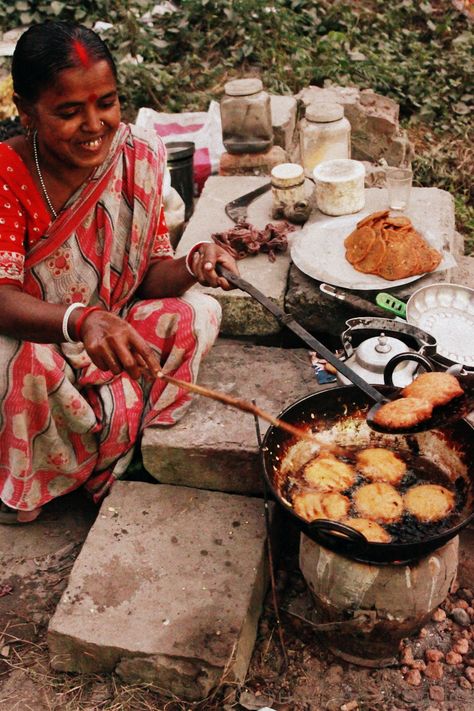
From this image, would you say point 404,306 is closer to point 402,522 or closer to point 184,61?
point 402,522

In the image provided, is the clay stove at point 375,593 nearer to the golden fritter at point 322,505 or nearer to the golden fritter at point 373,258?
the golden fritter at point 322,505

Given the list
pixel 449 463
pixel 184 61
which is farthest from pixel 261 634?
pixel 184 61

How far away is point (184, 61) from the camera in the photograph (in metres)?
6.53

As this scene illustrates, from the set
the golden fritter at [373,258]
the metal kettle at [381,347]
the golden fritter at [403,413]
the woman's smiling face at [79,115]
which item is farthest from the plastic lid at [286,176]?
the golden fritter at [403,413]

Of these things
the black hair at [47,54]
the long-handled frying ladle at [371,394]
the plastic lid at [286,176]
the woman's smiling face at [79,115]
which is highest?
the black hair at [47,54]

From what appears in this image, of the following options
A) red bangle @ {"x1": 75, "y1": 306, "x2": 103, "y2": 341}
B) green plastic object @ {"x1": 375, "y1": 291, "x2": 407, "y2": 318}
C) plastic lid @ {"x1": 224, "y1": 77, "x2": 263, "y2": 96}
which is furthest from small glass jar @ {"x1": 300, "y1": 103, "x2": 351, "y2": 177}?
red bangle @ {"x1": 75, "y1": 306, "x2": 103, "y2": 341}

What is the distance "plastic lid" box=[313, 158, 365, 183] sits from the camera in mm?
3828

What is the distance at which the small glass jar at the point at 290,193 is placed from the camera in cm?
388

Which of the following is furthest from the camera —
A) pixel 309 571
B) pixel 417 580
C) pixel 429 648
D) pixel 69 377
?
pixel 69 377

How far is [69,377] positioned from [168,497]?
25.4 inches

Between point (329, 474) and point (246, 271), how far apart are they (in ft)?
4.84

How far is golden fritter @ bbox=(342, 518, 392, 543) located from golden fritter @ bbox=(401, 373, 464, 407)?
444 mm

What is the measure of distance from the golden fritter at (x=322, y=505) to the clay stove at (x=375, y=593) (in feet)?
0.39

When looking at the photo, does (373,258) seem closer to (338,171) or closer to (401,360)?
(338,171)
